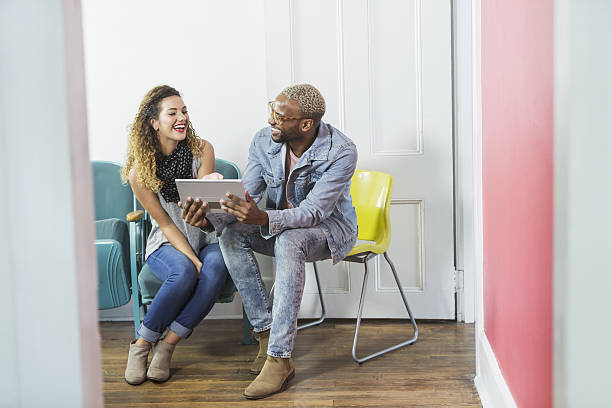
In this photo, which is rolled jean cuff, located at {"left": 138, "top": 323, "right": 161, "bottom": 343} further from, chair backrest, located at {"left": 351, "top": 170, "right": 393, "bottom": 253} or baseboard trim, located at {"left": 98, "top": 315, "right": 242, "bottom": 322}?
chair backrest, located at {"left": 351, "top": 170, "right": 393, "bottom": 253}

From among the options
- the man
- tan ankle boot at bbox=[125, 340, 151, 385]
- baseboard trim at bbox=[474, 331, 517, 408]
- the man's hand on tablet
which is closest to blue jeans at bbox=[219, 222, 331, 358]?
the man

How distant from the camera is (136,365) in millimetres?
2555

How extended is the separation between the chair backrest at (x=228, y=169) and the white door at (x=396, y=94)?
0.39m

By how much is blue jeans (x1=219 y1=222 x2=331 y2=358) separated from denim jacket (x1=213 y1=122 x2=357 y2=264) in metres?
0.05

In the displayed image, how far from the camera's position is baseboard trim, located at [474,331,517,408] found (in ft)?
6.37

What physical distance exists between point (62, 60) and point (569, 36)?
829mm

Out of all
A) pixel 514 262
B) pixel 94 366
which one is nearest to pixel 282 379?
pixel 514 262

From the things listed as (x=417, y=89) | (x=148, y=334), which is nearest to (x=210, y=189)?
(x=148, y=334)

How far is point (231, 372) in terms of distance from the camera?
261 cm

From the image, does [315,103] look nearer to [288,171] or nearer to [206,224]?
[288,171]

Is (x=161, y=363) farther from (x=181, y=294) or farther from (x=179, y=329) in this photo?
(x=181, y=294)

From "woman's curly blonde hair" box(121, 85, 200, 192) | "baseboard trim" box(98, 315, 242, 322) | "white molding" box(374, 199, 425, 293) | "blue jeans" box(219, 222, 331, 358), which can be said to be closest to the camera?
"blue jeans" box(219, 222, 331, 358)

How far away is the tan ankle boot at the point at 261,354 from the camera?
2.56 metres

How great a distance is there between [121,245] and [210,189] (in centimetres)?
78
